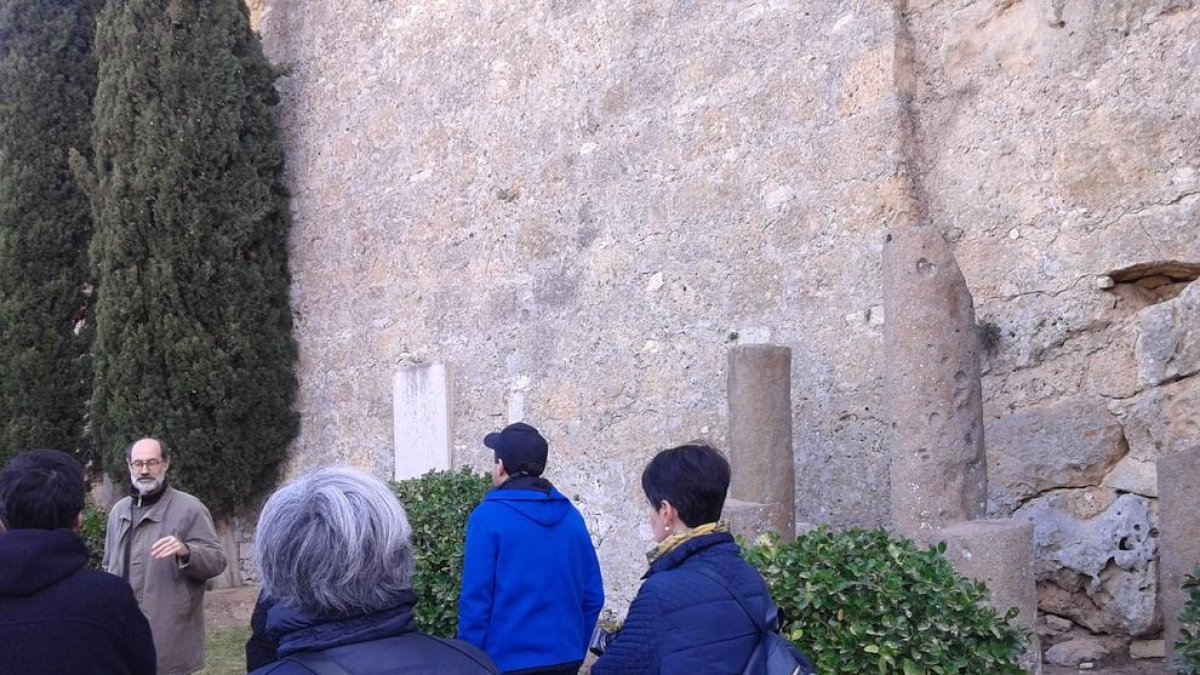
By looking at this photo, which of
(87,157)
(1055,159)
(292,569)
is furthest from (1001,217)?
(87,157)

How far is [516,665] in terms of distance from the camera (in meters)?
3.60

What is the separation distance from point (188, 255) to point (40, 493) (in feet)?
22.8

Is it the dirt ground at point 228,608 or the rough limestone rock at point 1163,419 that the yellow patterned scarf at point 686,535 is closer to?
the rough limestone rock at point 1163,419

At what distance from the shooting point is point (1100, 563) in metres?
4.86

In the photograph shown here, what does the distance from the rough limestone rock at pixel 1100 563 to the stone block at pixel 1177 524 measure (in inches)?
17.8

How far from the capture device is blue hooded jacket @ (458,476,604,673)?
357 centimetres

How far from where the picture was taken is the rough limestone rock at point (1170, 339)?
15.6 feet

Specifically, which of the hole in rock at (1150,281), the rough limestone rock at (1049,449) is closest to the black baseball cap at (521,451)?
the rough limestone rock at (1049,449)

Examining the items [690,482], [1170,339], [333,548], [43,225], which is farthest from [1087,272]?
[43,225]

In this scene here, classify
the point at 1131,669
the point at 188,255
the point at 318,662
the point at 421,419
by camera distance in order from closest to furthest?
the point at 318,662
the point at 1131,669
the point at 421,419
the point at 188,255

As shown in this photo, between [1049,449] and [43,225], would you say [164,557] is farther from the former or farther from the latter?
[43,225]

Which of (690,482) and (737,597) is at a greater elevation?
(690,482)

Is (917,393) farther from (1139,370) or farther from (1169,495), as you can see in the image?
(1139,370)

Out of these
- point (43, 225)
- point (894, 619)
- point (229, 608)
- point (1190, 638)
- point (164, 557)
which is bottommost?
point (229, 608)
